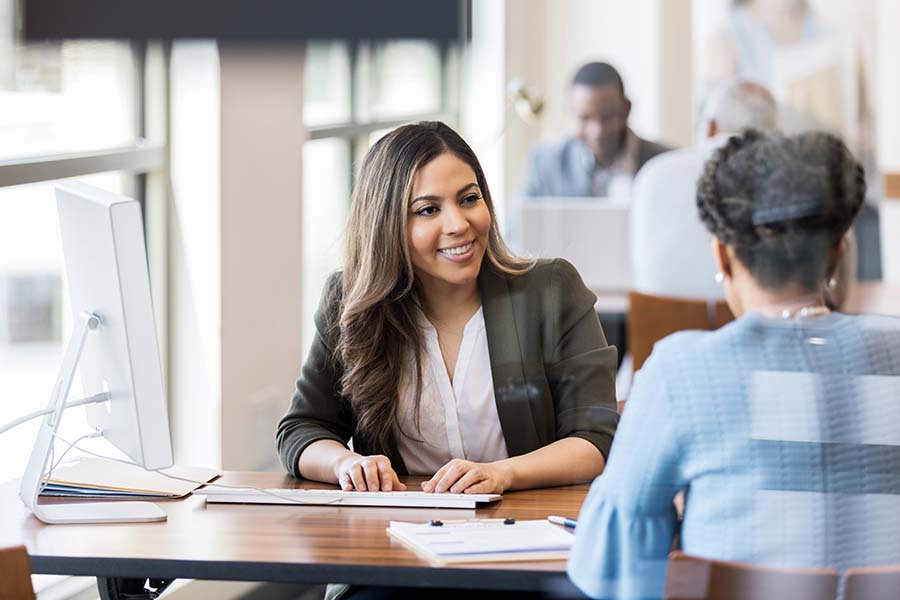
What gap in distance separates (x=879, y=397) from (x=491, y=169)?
0.69 m

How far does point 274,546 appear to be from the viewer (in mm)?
1231

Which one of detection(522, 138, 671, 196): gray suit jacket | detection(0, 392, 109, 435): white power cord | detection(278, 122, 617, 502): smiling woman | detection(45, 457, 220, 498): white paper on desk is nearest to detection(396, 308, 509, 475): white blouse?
detection(278, 122, 617, 502): smiling woman

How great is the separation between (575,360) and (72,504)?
622 mm

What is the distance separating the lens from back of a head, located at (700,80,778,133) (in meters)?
1.35

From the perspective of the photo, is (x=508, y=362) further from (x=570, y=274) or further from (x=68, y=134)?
(x=68, y=134)

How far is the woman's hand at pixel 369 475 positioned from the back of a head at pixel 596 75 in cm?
105

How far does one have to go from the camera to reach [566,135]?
8.20ft

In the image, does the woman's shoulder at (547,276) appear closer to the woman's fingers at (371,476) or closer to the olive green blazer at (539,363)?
the olive green blazer at (539,363)

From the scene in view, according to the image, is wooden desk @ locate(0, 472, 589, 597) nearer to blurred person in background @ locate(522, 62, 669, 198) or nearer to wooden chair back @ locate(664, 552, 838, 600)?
wooden chair back @ locate(664, 552, 838, 600)

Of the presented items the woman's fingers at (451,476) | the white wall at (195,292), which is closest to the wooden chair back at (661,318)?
the woman's fingers at (451,476)

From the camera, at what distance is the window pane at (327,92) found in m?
1.24

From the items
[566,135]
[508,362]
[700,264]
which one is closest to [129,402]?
[508,362]

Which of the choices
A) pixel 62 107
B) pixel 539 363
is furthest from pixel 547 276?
pixel 62 107

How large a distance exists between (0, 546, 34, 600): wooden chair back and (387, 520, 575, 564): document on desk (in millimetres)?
352
